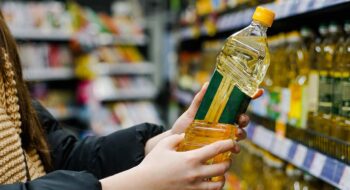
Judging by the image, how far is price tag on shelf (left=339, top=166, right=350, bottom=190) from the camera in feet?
4.28

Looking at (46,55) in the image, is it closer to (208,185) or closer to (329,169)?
(329,169)

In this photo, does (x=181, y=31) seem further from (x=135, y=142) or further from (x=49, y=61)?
(x=135, y=142)

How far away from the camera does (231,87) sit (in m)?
1.05

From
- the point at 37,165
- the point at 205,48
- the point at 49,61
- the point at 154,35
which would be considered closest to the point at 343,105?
the point at 37,165

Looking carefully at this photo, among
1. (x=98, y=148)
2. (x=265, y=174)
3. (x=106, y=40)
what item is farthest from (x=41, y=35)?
(x=98, y=148)

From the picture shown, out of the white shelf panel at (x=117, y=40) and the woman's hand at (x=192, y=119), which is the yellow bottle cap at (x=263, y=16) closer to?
the woman's hand at (x=192, y=119)

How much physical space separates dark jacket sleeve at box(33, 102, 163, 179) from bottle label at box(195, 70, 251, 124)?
46 cm

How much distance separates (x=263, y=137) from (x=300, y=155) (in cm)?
45

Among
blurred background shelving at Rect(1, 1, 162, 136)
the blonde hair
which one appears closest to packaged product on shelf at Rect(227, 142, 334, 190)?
the blonde hair

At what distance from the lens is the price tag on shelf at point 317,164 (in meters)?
1.48

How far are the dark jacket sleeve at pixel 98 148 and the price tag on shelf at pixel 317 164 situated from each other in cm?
50

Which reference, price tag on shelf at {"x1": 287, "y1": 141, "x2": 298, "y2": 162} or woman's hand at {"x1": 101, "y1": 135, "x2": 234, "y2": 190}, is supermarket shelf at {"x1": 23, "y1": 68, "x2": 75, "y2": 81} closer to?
price tag on shelf at {"x1": 287, "y1": 141, "x2": 298, "y2": 162}

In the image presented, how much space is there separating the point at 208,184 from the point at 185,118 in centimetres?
33

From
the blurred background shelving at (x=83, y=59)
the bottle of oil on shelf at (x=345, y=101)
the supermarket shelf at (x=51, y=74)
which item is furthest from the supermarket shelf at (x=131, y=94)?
the bottle of oil on shelf at (x=345, y=101)
